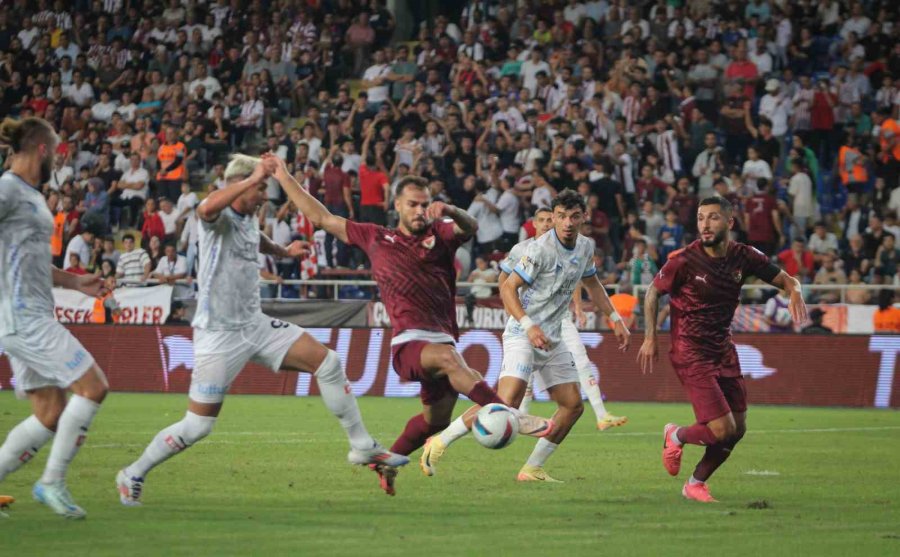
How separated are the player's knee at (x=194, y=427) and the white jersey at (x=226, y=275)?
628mm

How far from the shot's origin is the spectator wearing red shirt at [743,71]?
27.8m

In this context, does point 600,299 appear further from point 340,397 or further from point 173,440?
point 173,440

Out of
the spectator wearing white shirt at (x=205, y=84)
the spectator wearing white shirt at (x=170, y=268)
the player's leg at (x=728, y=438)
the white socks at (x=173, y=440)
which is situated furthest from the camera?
the spectator wearing white shirt at (x=205, y=84)

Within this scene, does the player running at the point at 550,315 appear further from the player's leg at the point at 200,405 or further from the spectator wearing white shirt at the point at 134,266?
the spectator wearing white shirt at the point at 134,266

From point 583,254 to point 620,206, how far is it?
14186 millimetres

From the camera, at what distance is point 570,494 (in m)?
11.0

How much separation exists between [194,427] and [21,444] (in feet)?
3.81

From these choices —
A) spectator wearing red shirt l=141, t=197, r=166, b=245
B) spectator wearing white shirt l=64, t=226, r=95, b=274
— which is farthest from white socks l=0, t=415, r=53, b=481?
spectator wearing red shirt l=141, t=197, r=166, b=245

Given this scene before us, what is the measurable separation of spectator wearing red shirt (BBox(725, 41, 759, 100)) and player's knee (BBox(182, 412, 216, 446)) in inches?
782

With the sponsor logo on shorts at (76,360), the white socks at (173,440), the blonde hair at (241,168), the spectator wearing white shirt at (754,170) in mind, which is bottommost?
the white socks at (173,440)

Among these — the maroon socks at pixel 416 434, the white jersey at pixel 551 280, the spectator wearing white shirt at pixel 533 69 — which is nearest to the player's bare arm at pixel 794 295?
the white jersey at pixel 551 280

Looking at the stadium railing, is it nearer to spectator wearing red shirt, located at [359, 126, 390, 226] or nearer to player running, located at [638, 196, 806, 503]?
spectator wearing red shirt, located at [359, 126, 390, 226]

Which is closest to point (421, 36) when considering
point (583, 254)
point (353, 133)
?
point (353, 133)

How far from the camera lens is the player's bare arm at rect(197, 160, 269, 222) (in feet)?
31.1
